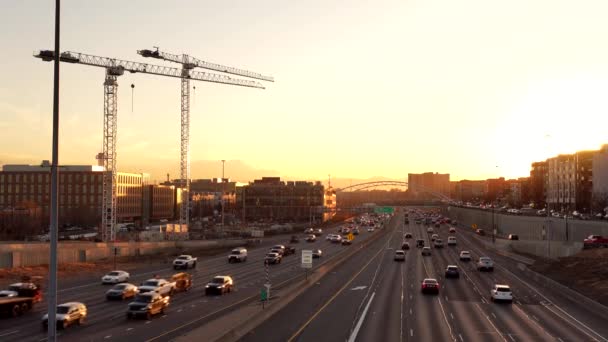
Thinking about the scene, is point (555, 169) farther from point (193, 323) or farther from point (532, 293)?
point (193, 323)

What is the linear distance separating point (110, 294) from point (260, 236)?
84293mm

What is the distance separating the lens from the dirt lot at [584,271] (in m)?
48.2

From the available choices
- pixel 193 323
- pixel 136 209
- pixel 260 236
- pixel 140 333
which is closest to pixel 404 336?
pixel 193 323

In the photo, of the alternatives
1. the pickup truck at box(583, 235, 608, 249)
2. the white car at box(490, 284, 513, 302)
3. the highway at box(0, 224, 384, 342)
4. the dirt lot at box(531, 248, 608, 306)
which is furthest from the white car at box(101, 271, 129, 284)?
the pickup truck at box(583, 235, 608, 249)

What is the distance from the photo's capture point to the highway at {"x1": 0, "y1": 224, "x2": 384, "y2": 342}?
28609 mm

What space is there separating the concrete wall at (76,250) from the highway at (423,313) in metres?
28.8

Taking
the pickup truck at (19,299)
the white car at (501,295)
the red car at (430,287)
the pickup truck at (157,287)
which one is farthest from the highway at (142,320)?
the white car at (501,295)

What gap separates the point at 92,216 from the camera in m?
158

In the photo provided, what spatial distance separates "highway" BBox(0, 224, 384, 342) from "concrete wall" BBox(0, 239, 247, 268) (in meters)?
7.69

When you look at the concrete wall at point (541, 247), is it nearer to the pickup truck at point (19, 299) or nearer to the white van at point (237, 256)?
the white van at point (237, 256)

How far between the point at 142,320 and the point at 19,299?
8168 millimetres

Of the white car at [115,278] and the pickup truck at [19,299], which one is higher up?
the pickup truck at [19,299]

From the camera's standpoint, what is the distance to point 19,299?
117 feet

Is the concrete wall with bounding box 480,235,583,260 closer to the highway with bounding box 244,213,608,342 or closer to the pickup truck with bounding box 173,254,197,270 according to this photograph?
the highway with bounding box 244,213,608,342
